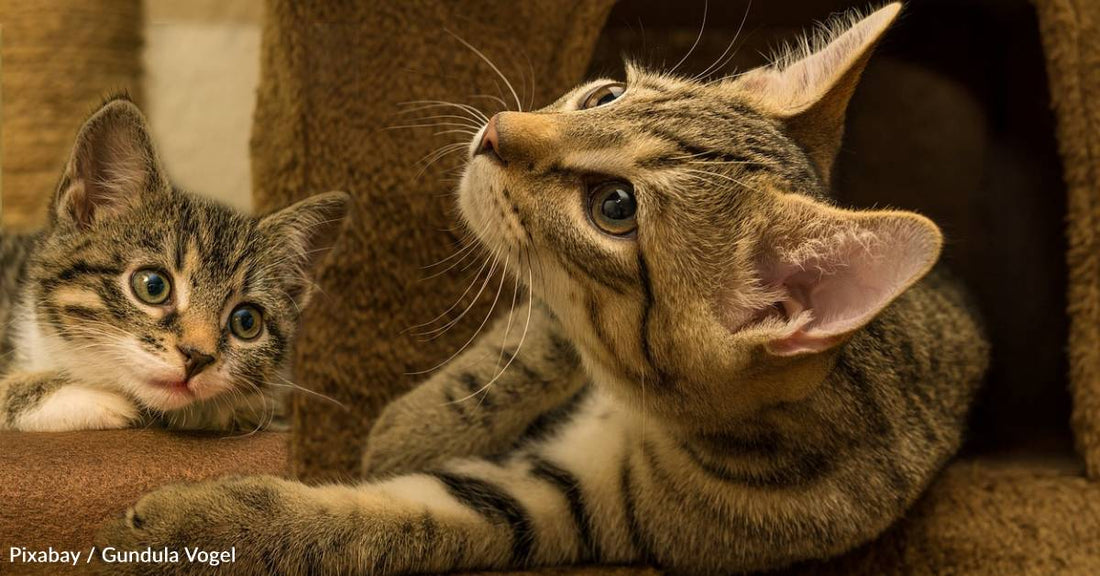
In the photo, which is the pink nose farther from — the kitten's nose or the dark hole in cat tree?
the dark hole in cat tree

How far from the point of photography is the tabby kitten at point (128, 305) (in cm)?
88

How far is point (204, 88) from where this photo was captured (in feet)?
3.62

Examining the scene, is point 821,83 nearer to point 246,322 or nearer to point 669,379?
point 669,379

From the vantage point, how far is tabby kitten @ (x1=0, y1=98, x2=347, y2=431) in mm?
879

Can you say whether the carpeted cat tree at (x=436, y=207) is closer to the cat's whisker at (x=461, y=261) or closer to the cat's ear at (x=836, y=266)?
the cat's whisker at (x=461, y=261)

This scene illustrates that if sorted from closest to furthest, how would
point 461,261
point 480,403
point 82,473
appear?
point 82,473 < point 480,403 < point 461,261

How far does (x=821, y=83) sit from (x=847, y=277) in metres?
0.36

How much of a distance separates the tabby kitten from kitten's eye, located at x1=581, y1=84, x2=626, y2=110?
1.48 ft

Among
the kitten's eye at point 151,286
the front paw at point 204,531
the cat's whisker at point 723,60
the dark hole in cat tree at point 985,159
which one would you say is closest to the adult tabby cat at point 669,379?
the front paw at point 204,531

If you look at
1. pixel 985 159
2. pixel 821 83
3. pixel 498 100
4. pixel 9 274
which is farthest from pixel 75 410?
pixel 985 159

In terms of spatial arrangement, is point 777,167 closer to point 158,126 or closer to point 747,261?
point 747,261

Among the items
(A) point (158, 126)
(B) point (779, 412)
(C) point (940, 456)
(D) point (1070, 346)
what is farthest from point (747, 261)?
(D) point (1070, 346)

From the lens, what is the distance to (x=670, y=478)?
110 centimetres

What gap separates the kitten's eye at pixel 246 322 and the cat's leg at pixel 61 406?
0.13m
